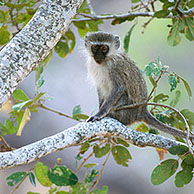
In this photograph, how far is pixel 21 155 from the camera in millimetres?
1911

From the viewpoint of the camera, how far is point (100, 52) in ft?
11.5

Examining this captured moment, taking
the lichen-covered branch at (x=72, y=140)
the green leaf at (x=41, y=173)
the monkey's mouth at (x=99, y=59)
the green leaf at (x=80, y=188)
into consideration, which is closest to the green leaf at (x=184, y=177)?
the lichen-covered branch at (x=72, y=140)

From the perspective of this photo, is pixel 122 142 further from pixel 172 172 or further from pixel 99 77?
pixel 99 77

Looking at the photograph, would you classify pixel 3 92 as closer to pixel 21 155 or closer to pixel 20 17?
pixel 21 155

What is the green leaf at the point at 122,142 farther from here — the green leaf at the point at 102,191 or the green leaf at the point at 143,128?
the green leaf at the point at 143,128

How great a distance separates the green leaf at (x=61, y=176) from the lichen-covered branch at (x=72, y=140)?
0.16 m

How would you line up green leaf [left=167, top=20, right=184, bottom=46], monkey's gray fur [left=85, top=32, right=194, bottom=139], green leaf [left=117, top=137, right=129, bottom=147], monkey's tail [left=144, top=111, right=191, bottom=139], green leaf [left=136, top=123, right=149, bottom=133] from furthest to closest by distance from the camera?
monkey's gray fur [left=85, top=32, right=194, bottom=139] < green leaf [left=136, top=123, right=149, bottom=133] < monkey's tail [left=144, top=111, right=191, bottom=139] < green leaf [left=167, top=20, right=184, bottom=46] < green leaf [left=117, top=137, right=129, bottom=147]

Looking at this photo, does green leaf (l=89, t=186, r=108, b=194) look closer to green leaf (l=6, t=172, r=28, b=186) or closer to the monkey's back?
green leaf (l=6, t=172, r=28, b=186)

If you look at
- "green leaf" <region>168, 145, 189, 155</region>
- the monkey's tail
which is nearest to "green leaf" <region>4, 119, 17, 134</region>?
the monkey's tail

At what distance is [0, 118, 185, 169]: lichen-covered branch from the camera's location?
1.90 metres

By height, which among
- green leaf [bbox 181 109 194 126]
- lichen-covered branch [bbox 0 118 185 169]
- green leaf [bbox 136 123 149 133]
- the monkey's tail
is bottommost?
green leaf [bbox 136 123 149 133]

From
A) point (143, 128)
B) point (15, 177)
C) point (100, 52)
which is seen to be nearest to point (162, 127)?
point (143, 128)

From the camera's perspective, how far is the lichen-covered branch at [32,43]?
177cm

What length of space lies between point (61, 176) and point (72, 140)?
22 centimetres
